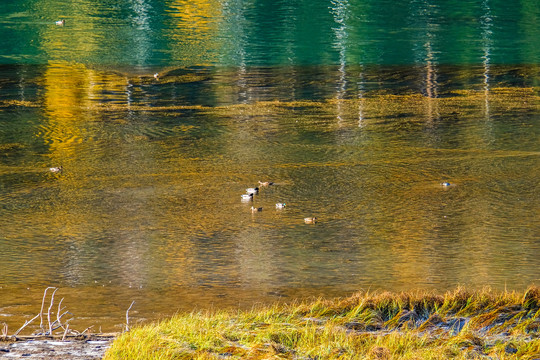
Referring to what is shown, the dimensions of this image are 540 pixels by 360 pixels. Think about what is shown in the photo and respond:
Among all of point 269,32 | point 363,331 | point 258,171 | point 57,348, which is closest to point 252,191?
point 258,171

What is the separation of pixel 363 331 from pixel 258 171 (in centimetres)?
414

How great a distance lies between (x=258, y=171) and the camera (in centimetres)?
881

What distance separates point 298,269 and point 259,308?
32.6 inches

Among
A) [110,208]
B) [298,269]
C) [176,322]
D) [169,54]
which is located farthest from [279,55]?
[176,322]

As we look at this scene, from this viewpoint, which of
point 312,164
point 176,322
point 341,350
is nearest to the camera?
point 341,350

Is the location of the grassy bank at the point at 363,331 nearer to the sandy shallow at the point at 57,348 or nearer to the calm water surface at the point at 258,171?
the sandy shallow at the point at 57,348

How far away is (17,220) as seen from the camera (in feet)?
24.4

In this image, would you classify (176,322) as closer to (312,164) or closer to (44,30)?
(312,164)

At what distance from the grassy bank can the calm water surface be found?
2.27 feet

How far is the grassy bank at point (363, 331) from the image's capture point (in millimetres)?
4434

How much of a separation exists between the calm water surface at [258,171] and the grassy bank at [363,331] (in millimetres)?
693

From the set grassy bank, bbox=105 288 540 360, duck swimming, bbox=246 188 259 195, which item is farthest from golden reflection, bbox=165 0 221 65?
grassy bank, bbox=105 288 540 360

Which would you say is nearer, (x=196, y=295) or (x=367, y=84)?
(x=196, y=295)

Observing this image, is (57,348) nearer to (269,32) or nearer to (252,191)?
(252,191)
